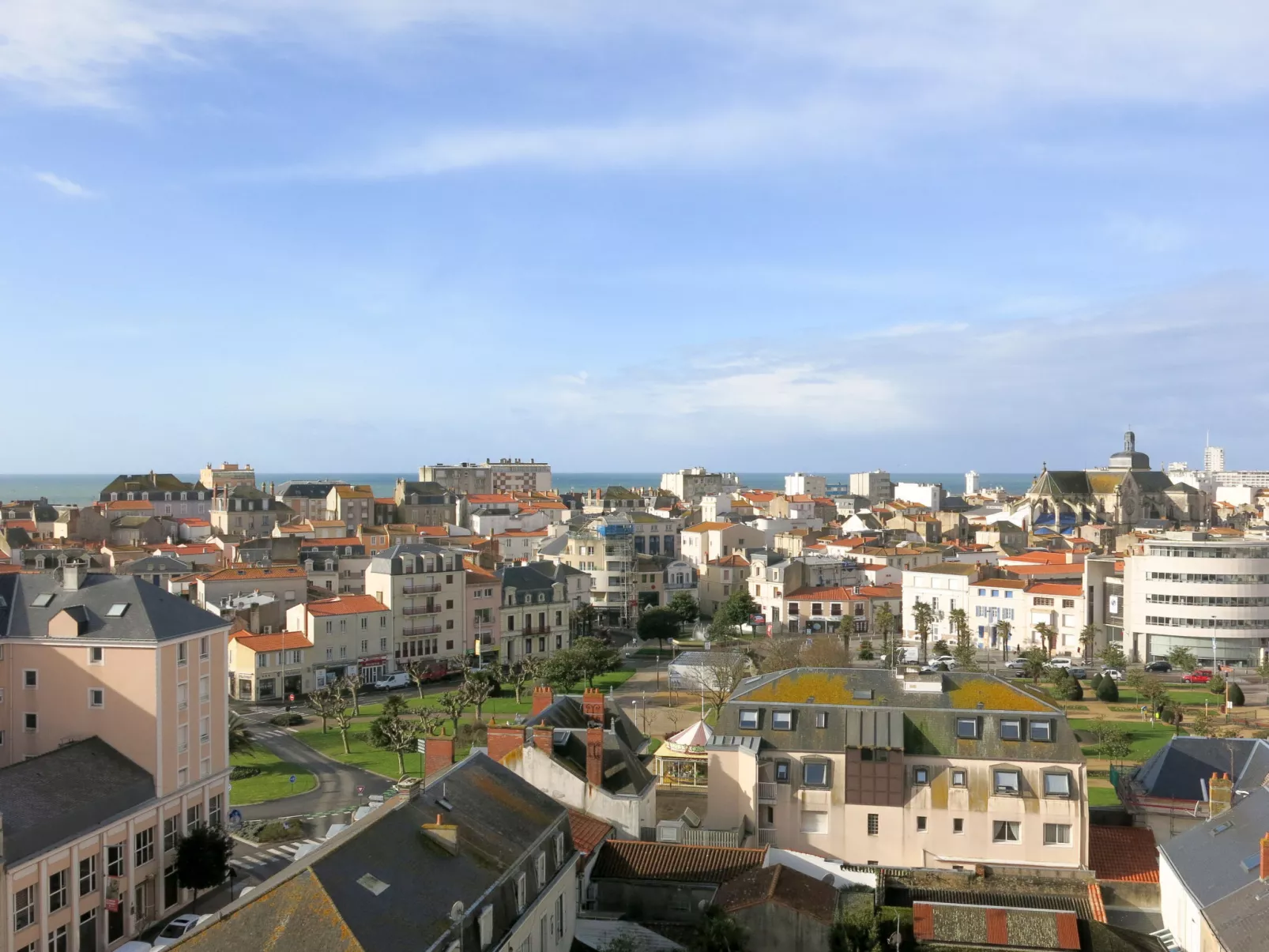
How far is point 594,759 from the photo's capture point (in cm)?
3306

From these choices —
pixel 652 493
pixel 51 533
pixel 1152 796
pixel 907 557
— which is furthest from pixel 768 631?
pixel 652 493

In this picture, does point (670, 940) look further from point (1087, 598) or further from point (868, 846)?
point (1087, 598)

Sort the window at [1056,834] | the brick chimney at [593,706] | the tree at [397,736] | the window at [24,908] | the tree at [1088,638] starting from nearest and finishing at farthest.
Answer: the window at [24,908] → the window at [1056,834] → the brick chimney at [593,706] → the tree at [397,736] → the tree at [1088,638]

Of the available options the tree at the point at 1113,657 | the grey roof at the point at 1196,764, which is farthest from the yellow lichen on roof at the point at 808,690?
the tree at the point at 1113,657

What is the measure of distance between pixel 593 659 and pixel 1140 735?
94.9ft

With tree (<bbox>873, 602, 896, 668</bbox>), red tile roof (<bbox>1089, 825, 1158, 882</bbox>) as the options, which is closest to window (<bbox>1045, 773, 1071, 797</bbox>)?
red tile roof (<bbox>1089, 825, 1158, 882</bbox>)

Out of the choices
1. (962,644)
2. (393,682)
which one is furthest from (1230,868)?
(393,682)

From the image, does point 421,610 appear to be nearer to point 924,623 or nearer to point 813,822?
point 924,623

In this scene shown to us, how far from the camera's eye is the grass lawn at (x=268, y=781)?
144 feet

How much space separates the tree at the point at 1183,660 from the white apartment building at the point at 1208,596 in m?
1.86

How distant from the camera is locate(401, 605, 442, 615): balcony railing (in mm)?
73562

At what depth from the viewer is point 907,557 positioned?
10069cm

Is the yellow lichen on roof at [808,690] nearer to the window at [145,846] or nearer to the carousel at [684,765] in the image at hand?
the carousel at [684,765]

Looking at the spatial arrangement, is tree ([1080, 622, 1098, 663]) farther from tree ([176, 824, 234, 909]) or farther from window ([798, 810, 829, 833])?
tree ([176, 824, 234, 909])
